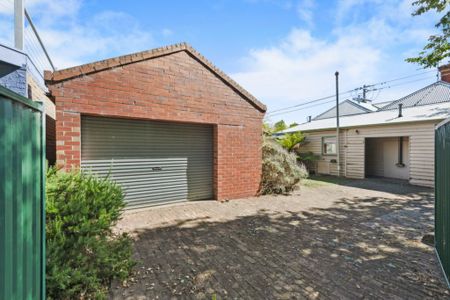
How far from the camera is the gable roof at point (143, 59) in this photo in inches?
189

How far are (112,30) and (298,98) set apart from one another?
25.2 m

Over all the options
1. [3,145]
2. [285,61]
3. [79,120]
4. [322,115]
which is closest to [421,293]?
[3,145]

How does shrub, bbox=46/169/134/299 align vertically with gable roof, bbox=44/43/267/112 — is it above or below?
below

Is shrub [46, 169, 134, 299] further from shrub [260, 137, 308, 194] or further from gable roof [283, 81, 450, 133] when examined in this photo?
gable roof [283, 81, 450, 133]

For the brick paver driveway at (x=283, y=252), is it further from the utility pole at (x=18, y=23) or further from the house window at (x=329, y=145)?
the house window at (x=329, y=145)

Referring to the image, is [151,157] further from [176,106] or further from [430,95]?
[430,95]

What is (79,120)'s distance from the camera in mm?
4957

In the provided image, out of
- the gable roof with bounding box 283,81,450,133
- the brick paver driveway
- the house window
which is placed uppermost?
the gable roof with bounding box 283,81,450,133

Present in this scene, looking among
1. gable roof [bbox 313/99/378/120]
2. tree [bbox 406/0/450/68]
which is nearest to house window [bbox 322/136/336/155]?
tree [bbox 406/0/450/68]

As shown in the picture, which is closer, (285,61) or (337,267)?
(337,267)

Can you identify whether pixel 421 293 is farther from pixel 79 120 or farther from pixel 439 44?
pixel 439 44

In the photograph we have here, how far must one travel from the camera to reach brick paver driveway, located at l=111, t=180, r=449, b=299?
2.73 metres

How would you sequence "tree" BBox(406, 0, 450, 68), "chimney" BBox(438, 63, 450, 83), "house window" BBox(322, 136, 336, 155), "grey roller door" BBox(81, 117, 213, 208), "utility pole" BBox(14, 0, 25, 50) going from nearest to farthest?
"utility pole" BBox(14, 0, 25, 50) → "grey roller door" BBox(81, 117, 213, 208) → "tree" BBox(406, 0, 450, 68) → "house window" BBox(322, 136, 336, 155) → "chimney" BBox(438, 63, 450, 83)

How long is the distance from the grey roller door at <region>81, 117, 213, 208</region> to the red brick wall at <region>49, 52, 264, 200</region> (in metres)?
0.34
